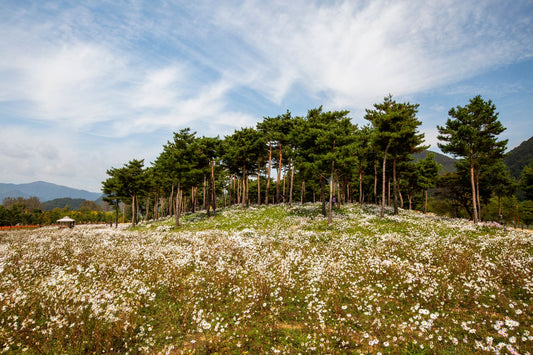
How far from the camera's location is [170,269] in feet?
32.6

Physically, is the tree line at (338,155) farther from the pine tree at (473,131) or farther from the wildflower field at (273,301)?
the wildflower field at (273,301)

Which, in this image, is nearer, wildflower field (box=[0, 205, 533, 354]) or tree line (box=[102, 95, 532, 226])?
wildflower field (box=[0, 205, 533, 354])

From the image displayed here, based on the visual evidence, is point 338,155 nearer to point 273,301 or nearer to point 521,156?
point 273,301

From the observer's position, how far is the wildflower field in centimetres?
550

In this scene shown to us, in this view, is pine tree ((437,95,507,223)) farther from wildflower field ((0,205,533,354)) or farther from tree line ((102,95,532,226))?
wildflower field ((0,205,533,354))

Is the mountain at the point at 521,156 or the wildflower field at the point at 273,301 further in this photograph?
the mountain at the point at 521,156

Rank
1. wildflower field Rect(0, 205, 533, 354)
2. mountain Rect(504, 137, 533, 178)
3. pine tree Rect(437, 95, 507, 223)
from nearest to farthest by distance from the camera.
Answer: wildflower field Rect(0, 205, 533, 354) < pine tree Rect(437, 95, 507, 223) < mountain Rect(504, 137, 533, 178)

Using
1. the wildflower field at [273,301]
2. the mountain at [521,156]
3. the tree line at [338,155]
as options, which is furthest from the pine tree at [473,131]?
the mountain at [521,156]

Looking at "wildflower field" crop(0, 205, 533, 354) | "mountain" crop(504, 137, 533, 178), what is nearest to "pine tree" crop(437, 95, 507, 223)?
"wildflower field" crop(0, 205, 533, 354)

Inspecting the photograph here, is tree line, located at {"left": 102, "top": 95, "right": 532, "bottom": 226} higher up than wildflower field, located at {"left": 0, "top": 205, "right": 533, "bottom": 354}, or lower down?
higher up

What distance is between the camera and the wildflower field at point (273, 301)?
5.50 meters

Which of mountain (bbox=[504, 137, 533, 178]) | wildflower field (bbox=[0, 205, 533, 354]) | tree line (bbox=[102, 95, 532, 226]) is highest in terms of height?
mountain (bbox=[504, 137, 533, 178])

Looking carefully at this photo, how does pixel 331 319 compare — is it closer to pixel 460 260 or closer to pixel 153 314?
pixel 153 314

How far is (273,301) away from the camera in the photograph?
7.51m
